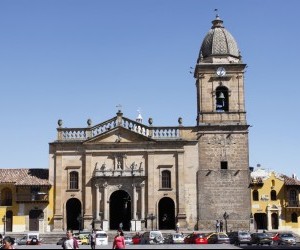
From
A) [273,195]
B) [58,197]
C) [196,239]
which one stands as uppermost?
[273,195]

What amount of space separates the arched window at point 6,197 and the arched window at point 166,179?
14369 mm

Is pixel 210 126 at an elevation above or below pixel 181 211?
above

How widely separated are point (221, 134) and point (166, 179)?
646 centimetres

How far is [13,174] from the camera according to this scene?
5859cm

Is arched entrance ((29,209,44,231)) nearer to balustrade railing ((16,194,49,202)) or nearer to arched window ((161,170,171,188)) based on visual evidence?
balustrade railing ((16,194,49,202))

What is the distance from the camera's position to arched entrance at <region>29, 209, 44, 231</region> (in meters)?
55.7

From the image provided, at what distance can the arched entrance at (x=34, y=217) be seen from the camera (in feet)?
183

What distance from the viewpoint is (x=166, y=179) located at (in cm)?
5588

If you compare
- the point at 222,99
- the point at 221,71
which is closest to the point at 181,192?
the point at 222,99

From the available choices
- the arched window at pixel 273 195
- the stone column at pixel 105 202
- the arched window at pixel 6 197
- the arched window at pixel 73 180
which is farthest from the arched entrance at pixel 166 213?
the arched window at pixel 6 197

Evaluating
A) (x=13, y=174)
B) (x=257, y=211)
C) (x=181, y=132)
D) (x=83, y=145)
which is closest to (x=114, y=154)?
(x=83, y=145)

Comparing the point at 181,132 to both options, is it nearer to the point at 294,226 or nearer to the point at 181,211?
the point at 181,211

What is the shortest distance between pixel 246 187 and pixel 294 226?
30.6ft

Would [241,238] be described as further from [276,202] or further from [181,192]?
[276,202]
